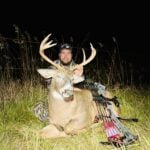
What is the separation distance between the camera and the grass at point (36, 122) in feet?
24.2

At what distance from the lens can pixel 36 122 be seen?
8398 mm

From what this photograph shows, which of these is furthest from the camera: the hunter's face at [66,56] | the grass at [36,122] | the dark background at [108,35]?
the dark background at [108,35]

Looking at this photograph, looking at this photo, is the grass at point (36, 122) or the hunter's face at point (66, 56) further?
the hunter's face at point (66, 56)

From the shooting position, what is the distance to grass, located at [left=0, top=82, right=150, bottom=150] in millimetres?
7367

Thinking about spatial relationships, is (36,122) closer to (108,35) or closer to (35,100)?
(35,100)

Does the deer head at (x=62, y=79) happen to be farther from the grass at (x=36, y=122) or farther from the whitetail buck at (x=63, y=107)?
the grass at (x=36, y=122)

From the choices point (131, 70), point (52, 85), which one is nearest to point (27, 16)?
point (131, 70)

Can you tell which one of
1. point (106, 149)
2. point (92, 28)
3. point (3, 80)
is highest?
point (92, 28)

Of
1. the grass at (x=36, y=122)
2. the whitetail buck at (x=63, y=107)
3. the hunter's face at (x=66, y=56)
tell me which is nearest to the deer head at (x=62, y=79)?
the whitetail buck at (x=63, y=107)

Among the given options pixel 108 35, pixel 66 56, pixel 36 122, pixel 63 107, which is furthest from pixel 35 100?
pixel 108 35

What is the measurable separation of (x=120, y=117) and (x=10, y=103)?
4.99ft

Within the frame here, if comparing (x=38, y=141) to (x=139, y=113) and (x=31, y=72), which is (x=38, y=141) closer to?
(x=139, y=113)

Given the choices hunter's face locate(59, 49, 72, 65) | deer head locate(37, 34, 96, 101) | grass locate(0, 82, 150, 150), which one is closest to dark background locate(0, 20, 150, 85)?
grass locate(0, 82, 150, 150)

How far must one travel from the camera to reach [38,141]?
7465mm
